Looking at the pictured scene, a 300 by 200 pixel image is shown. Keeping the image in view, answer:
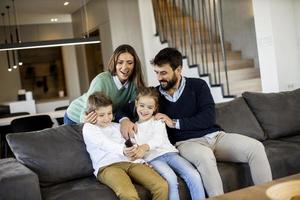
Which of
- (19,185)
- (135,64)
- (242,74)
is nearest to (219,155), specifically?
(135,64)

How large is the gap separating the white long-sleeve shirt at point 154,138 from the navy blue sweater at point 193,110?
15 cm

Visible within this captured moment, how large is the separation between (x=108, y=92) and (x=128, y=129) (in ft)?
1.17

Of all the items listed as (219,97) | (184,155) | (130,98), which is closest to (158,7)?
(219,97)

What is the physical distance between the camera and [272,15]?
4.32m

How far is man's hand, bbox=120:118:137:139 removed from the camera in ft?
8.42

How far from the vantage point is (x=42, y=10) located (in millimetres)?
8211

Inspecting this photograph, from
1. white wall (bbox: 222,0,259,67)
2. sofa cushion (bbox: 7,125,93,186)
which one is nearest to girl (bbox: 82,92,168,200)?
sofa cushion (bbox: 7,125,93,186)

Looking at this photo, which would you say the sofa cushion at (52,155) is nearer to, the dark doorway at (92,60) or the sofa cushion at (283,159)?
the sofa cushion at (283,159)

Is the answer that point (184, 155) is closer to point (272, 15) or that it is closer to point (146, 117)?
point (146, 117)

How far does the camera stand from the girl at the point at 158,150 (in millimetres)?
2371

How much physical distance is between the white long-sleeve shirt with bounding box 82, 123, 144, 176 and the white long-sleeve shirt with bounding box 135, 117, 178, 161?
103 mm

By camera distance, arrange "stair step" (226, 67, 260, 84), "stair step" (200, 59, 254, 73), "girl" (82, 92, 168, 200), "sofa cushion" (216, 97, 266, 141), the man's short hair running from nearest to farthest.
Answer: "girl" (82, 92, 168, 200)
the man's short hair
"sofa cushion" (216, 97, 266, 141)
"stair step" (226, 67, 260, 84)
"stair step" (200, 59, 254, 73)

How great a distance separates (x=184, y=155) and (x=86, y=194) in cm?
67

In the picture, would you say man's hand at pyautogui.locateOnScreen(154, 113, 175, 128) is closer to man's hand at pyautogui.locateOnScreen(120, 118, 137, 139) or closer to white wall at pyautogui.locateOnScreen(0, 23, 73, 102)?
man's hand at pyautogui.locateOnScreen(120, 118, 137, 139)
